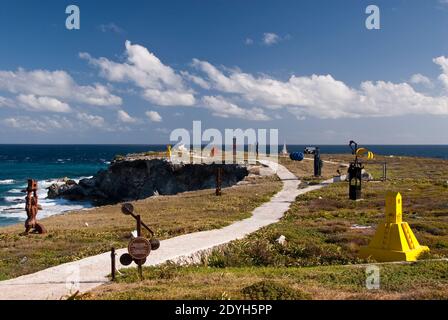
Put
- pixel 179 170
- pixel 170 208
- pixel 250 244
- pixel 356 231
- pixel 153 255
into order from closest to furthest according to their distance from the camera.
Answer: pixel 153 255 < pixel 250 244 < pixel 356 231 < pixel 170 208 < pixel 179 170

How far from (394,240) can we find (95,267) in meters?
10.1

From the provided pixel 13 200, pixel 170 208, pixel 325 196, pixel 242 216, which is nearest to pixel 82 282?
pixel 242 216

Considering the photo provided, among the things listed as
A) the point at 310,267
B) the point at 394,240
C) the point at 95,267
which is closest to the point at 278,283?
the point at 310,267

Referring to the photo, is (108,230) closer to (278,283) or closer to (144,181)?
(278,283)

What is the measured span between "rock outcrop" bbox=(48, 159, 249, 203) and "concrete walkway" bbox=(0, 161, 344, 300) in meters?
33.9

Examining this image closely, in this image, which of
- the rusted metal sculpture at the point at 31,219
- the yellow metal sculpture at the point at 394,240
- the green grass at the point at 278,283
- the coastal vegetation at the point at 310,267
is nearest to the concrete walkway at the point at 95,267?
the coastal vegetation at the point at 310,267

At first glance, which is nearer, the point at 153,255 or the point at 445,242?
the point at 153,255

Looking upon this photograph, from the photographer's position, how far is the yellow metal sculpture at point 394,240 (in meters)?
16.4

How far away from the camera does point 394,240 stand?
16.5 metres

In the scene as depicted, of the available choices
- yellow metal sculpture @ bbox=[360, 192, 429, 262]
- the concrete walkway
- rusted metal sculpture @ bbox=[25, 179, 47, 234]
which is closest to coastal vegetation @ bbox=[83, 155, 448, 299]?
yellow metal sculpture @ bbox=[360, 192, 429, 262]

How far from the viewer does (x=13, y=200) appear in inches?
2709

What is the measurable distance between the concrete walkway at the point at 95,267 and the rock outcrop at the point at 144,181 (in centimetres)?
3394
